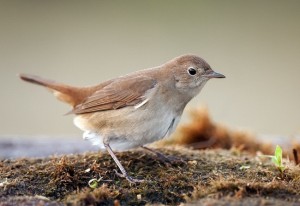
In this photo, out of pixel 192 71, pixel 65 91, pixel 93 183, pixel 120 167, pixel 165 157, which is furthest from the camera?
pixel 65 91

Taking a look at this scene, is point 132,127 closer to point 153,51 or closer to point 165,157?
point 165,157

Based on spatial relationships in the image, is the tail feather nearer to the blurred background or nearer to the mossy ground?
the mossy ground

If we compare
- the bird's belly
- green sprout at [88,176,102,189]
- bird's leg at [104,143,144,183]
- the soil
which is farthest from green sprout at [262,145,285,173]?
green sprout at [88,176,102,189]

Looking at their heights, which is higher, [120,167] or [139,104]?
→ [139,104]

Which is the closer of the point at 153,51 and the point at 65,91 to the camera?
the point at 65,91

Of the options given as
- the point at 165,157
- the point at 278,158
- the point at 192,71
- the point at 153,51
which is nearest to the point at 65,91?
the point at 192,71

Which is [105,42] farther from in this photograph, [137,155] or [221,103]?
[137,155]

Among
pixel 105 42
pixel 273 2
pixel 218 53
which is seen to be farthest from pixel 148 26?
pixel 273 2
